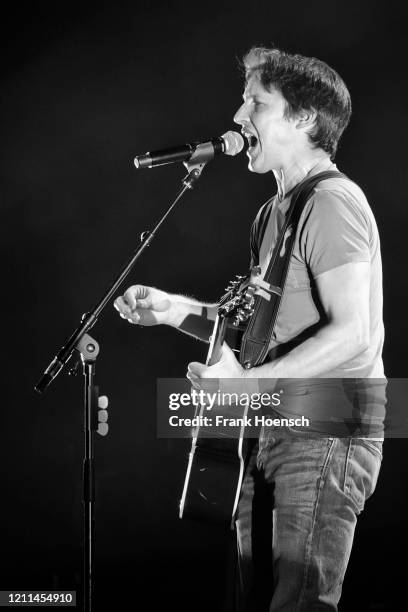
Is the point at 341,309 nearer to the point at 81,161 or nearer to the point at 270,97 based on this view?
the point at 270,97

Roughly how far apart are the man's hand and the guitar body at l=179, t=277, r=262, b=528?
1.29ft

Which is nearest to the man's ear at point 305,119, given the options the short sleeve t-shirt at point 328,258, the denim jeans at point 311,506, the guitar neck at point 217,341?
the short sleeve t-shirt at point 328,258

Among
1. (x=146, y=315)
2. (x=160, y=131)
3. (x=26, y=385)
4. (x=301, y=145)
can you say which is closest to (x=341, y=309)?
(x=301, y=145)

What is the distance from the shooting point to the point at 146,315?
2129 millimetres

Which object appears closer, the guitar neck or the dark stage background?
the guitar neck

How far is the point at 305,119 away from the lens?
78.0 inches

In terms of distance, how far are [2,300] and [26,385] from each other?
1.27ft

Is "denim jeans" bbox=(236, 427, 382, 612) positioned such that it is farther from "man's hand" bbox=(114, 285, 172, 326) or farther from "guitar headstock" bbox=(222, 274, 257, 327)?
"man's hand" bbox=(114, 285, 172, 326)

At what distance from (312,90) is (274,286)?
645 millimetres

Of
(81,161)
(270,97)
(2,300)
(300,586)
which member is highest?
(81,161)

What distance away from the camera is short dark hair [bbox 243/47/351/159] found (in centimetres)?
199

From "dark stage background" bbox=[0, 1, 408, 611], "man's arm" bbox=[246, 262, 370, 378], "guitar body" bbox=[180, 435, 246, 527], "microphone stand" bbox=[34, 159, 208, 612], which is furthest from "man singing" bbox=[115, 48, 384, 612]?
"dark stage background" bbox=[0, 1, 408, 611]

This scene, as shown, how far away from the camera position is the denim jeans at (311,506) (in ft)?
5.40

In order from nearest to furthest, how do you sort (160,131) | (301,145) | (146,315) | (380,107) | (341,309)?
(341,309), (301,145), (146,315), (380,107), (160,131)
